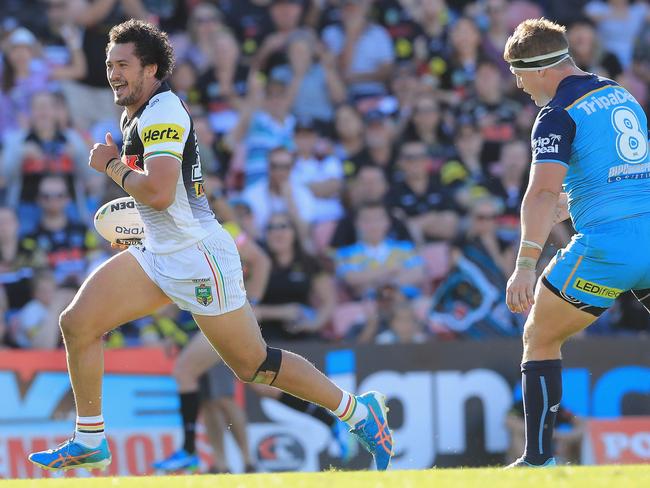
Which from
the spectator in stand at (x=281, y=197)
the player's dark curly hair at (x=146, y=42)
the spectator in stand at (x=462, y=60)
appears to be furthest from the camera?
the spectator in stand at (x=462, y=60)

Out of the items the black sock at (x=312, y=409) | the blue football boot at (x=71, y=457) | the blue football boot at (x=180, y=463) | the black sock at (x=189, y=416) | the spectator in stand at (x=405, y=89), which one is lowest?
the blue football boot at (x=180, y=463)

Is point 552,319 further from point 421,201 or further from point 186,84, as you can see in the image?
point 186,84

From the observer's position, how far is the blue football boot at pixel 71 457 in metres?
6.91

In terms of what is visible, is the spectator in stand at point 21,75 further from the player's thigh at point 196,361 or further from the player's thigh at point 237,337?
the player's thigh at point 237,337

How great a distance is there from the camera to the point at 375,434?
7.35 meters

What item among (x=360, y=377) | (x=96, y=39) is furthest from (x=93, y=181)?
(x=360, y=377)

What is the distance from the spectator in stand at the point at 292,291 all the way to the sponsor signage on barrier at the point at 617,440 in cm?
279

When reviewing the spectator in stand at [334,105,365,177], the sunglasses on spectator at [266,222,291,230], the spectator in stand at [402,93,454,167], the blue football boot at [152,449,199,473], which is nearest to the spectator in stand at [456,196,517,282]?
the spectator in stand at [402,93,454,167]

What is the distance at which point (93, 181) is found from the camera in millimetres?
12945

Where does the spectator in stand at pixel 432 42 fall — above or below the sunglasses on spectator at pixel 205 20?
below

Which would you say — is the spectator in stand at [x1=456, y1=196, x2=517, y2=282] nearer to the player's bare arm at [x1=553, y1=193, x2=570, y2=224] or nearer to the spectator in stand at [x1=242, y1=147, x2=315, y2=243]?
the spectator in stand at [x1=242, y1=147, x2=315, y2=243]

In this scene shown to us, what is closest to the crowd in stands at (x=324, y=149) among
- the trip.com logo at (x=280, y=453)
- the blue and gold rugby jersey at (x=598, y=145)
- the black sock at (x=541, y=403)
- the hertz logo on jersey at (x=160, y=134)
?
the trip.com logo at (x=280, y=453)

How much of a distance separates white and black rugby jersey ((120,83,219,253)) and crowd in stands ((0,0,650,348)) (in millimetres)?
3684

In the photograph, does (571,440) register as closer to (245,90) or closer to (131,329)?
(131,329)
